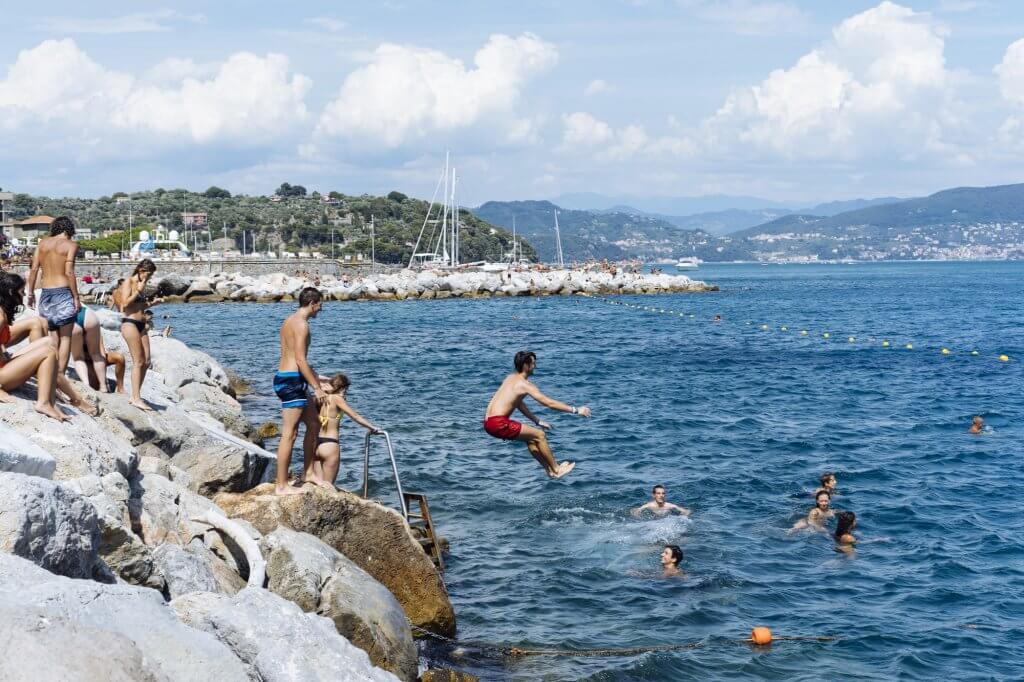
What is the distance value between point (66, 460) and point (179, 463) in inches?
115

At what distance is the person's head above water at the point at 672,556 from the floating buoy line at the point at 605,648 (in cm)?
221

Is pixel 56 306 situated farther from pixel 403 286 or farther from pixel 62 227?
pixel 403 286

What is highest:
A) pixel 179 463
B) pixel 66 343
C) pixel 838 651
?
pixel 66 343

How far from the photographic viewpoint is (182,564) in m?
7.84

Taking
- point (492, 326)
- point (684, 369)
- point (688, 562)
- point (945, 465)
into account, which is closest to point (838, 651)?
point (688, 562)

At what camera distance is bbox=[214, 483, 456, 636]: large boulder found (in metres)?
10.1

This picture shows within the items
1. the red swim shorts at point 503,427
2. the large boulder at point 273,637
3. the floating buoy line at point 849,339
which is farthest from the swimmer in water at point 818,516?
the floating buoy line at point 849,339

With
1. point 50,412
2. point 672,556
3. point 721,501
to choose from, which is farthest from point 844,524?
point 50,412

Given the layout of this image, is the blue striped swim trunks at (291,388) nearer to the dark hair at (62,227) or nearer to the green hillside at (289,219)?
the dark hair at (62,227)

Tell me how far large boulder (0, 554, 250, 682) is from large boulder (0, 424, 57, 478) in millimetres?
1738

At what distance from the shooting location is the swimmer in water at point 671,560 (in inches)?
527

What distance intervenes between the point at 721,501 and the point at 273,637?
11.5 meters

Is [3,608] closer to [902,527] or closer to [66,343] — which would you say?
[66,343]

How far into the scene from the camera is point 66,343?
10914 millimetres
